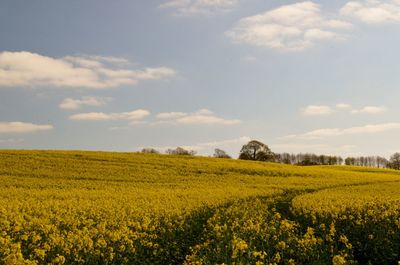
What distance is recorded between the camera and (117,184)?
33.7m

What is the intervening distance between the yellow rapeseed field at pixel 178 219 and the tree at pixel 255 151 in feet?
196

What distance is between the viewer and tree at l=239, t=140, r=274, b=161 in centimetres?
10644

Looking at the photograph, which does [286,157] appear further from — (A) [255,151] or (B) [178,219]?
(B) [178,219]

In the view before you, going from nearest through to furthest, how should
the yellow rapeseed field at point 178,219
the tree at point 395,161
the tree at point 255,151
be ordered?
1. the yellow rapeseed field at point 178,219
2. the tree at point 255,151
3. the tree at point 395,161

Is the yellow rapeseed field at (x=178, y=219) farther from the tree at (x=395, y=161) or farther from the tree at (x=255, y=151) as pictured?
the tree at (x=395, y=161)

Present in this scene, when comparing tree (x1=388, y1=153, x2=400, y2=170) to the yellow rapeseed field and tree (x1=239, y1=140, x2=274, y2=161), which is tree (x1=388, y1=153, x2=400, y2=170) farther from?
the yellow rapeseed field

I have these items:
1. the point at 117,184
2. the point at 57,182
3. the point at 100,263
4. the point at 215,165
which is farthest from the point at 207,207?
the point at 215,165

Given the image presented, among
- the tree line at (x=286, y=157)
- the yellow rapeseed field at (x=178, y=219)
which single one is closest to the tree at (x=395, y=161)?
the tree line at (x=286, y=157)

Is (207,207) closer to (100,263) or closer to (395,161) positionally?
(100,263)

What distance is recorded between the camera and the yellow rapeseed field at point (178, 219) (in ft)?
32.7

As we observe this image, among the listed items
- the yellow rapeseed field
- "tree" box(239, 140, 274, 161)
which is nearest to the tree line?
"tree" box(239, 140, 274, 161)

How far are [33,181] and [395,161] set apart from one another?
418 feet

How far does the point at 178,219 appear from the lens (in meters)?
17.0

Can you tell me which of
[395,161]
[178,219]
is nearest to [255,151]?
[395,161]
